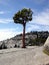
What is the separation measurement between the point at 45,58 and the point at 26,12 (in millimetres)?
19712

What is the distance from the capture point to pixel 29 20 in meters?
29.8

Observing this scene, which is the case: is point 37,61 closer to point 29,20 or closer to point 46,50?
point 46,50

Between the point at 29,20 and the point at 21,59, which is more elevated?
the point at 29,20

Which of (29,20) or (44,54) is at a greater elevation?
(29,20)

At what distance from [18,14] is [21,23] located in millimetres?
1443

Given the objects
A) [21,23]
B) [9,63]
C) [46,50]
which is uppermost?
[21,23]

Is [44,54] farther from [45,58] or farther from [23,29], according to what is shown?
[23,29]

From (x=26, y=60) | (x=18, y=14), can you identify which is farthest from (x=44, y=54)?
(x=18, y=14)

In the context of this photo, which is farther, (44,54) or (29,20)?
(29,20)

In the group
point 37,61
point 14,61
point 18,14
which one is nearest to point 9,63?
point 14,61

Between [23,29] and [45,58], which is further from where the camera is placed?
[23,29]

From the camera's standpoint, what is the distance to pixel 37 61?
10477 mm

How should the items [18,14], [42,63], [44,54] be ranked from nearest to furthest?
[42,63], [44,54], [18,14]

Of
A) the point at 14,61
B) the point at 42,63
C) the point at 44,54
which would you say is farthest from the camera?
the point at 14,61
